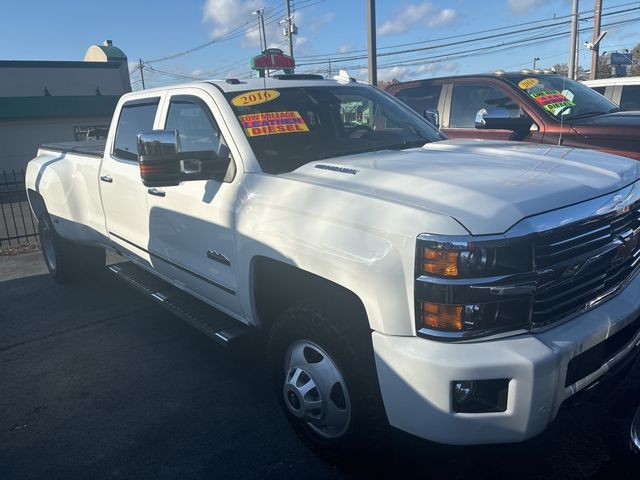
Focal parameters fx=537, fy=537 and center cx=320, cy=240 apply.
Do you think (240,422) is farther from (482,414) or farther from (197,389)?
(482,414)

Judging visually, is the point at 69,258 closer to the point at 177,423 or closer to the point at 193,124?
the point at 193,124

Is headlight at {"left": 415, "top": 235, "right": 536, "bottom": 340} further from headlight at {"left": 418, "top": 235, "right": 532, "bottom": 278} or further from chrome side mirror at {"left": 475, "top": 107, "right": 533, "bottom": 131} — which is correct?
chrome side mirror at {"left": 475, "top": 107, "right": 533, "bottom": 131}

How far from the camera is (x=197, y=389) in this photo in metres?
3.65

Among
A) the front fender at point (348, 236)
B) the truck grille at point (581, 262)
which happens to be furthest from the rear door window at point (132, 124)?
the truck grille at point (581, 262)

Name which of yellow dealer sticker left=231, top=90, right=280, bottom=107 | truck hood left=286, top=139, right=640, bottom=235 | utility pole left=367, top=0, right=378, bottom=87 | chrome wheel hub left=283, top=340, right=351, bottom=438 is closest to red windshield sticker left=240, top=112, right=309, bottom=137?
→ yellow dealer sticker left=231, top=90, right=280, bottom=107

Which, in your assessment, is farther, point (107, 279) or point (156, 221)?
→ point (107, 279)

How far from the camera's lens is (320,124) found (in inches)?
138

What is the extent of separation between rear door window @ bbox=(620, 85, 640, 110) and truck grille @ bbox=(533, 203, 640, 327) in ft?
21.7

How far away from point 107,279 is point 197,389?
3.25 m

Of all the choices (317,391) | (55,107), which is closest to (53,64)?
(55,107)

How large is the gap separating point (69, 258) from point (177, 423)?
11.2 ft

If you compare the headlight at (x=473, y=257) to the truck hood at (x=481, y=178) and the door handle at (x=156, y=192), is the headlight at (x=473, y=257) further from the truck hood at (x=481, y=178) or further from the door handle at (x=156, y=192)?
the door handle at (x=156, y=192)

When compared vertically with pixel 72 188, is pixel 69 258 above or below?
below

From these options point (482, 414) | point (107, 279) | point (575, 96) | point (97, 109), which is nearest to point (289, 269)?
point (482, 414)
